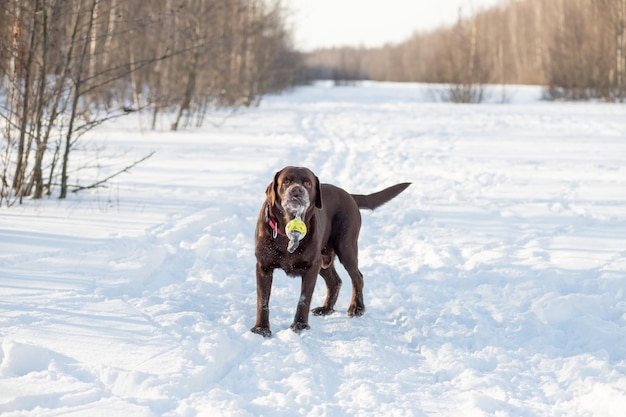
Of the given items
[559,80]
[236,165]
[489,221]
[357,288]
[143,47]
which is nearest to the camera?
[357,288]

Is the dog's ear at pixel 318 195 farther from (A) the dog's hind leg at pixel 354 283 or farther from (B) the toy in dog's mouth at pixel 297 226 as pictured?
(A) the dog's hind leg at pixel 354 283

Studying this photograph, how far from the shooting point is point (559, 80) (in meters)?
35.2

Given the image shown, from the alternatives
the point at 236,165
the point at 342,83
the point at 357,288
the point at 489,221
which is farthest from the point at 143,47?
the point at 342,83

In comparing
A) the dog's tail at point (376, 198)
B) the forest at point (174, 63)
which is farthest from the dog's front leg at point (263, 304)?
the forest at point (174, 63)

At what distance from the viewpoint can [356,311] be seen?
4.70 m

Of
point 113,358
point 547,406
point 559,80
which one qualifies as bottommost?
point 547,406

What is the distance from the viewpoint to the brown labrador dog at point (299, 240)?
403 cm

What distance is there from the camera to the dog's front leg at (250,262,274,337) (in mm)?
4145

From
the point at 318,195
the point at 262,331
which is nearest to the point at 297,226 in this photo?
the point at 318,195

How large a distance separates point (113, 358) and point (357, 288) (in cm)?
189

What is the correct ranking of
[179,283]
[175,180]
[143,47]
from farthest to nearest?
[143,47], [175,180], [179,283]

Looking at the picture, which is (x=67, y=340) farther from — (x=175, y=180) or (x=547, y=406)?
(x=175, y=180)

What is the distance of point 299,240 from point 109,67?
1577cm

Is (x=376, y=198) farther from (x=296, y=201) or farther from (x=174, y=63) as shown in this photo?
(x=174, y=63)
